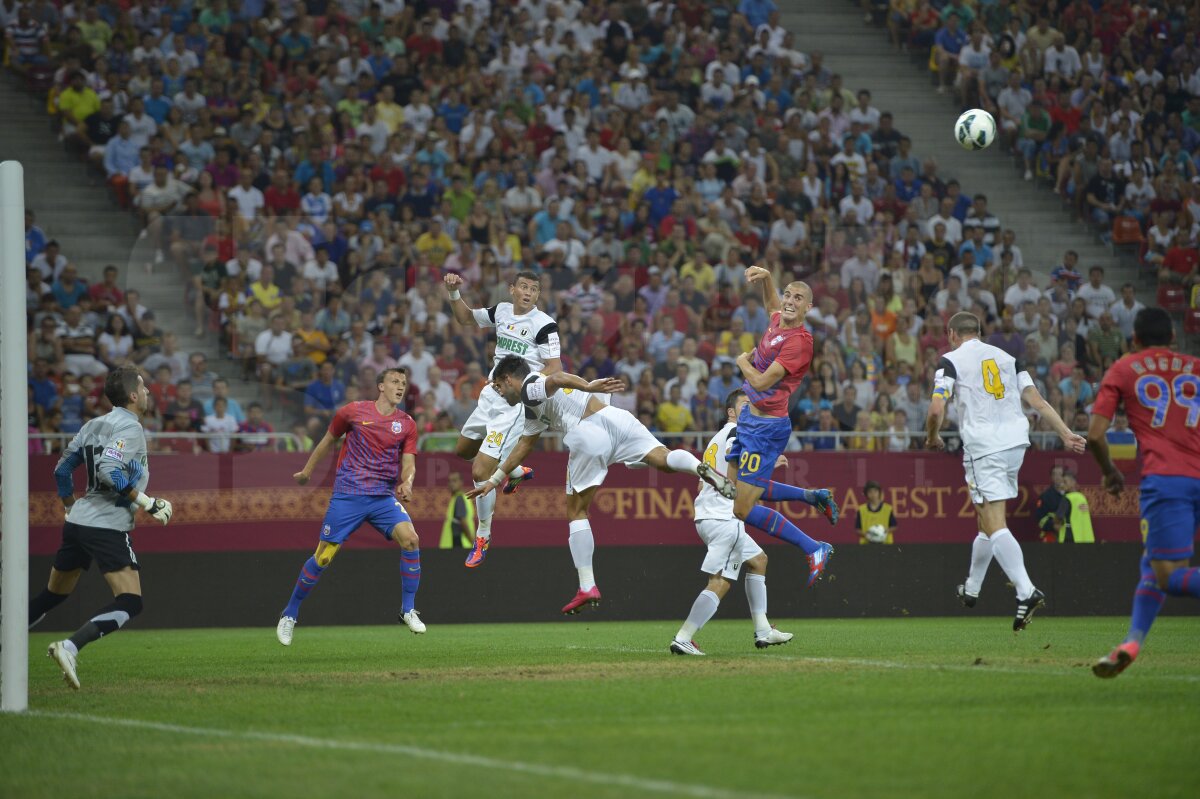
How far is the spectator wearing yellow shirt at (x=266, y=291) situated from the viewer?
2181 centimetres

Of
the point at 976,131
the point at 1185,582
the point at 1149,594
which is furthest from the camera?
the point at 976,131

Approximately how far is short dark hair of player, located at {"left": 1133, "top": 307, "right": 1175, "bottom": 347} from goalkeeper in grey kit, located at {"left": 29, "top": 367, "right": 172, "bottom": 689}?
6983 mm

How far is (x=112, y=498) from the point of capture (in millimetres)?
11375

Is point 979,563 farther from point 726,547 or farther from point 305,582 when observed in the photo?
point 305,582

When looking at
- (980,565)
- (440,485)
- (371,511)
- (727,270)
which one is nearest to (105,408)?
(440,485)

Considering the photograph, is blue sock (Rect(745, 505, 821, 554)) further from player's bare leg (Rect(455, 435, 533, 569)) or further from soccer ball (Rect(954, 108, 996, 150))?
soccer ball (Rect(954, 108, 996, 150))

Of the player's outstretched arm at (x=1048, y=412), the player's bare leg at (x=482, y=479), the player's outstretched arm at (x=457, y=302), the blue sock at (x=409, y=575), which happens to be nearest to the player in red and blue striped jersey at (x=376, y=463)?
the blue sock at (x=409, y=575)

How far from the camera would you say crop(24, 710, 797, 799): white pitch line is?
651 centimetres

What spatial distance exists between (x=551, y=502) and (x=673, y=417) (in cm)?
220

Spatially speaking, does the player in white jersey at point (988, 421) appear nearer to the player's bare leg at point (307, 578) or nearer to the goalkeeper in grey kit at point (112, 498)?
the player's bare leg at point (307, 578)

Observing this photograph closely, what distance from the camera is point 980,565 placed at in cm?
1415

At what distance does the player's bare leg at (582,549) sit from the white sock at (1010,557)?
3.67m

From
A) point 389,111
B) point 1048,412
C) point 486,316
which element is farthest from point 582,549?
point 389,111

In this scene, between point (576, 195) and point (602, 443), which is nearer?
point (602, 443)
